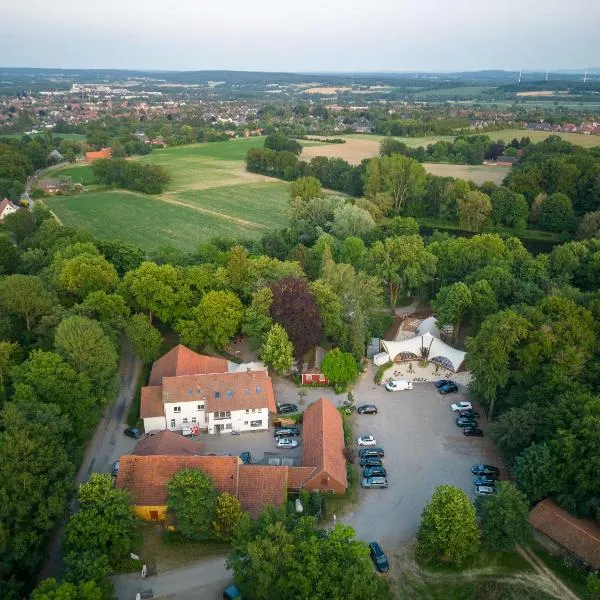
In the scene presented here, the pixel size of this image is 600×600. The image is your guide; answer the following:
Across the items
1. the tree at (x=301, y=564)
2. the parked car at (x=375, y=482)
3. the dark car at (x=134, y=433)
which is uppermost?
the tree at (x=301, y=564)

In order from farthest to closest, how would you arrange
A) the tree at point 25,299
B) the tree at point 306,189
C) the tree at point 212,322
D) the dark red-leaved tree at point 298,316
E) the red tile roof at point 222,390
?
1. the tree at point 306,189
2. the tree at point 212,322
3. the tree at point 25,299
4. the dark red-leaved tree at point 298,316
5. the red tile roof at point 222,390

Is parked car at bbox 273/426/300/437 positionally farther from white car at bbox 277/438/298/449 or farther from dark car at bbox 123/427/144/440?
dark car at bbox 123/427/144/440

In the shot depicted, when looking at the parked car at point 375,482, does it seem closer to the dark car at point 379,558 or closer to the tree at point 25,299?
the dark car at point 379,558

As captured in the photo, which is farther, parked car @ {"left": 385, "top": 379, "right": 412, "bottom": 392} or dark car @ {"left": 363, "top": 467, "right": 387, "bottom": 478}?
parked car @ {"left": 385, "top": 379, "right": 412, "bottom": 392}

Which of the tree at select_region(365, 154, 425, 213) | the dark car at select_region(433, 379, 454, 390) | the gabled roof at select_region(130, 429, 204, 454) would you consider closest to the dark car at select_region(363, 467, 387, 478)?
the gabled roof at select_region(130, 429, 204, 454)

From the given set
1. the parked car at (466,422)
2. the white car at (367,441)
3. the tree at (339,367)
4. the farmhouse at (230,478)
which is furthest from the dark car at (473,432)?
the farmhouse at (230,478)

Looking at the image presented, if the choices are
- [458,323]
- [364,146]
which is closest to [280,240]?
[458,323]

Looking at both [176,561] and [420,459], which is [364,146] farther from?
[176,561]
